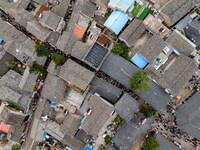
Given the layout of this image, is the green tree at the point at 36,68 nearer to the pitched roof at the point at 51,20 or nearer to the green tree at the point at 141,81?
the pitched roof at the point at 51,20

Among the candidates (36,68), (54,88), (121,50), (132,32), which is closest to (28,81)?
(36,68)

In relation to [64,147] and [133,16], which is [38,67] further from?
[133,16]

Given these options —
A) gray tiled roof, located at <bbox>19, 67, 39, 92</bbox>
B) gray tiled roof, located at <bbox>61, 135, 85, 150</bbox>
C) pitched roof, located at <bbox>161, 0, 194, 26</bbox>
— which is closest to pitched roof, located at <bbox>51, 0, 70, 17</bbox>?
gray tiled roof, located at <bbox>19, 67, 39, 92</bbox>

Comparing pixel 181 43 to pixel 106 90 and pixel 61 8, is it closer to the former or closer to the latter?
pixel 106 90

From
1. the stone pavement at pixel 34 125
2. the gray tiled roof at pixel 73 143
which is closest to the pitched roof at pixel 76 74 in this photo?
the stone pavement at pixel 34 125

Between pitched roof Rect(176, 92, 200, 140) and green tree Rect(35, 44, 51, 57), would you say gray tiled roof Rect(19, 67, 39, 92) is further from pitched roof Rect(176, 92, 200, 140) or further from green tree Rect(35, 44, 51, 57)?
pitched roof Rect(176, 92, 200, 140)

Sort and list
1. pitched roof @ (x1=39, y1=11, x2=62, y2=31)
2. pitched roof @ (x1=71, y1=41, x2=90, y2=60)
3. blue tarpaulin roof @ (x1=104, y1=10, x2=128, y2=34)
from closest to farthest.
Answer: pitched roof @ (x1=71, y1=41, x2=90, y2=60), blue tarpaulin roof @ (x1=104, y1=10, x2=128, y2=34), pitched roof @ (x1=39, y1=11, x2=62, y2=31)
